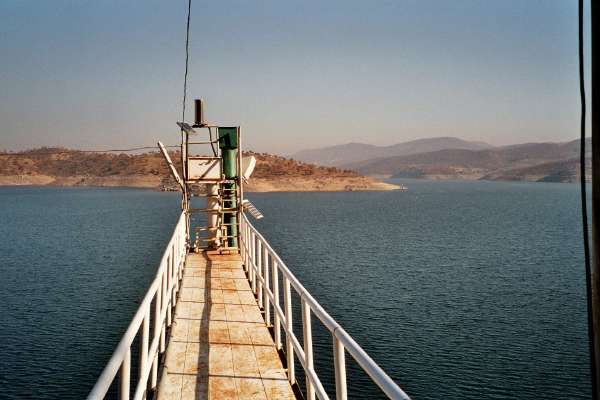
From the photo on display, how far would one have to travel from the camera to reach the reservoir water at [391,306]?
53.5 ft

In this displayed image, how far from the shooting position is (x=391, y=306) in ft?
78.0

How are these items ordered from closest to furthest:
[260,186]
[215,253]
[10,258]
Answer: [215,253] < [10,258] < [260,186]

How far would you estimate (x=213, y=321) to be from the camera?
29.2 feet

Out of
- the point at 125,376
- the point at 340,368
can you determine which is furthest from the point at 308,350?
the point at 125,376

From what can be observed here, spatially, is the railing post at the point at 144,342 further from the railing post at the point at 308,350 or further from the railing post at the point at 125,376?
the railing post at the point at 308,350

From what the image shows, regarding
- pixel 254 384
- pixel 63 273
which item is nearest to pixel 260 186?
pixel 63 273

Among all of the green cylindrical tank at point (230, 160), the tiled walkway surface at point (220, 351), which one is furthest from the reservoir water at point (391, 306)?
the tiled walkway surface at point (220, 351)

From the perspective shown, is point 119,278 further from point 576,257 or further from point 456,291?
point 576,257

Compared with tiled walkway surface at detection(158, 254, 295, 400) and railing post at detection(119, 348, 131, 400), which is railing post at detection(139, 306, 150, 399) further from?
railing post at detection(119, 348, 131, 400)

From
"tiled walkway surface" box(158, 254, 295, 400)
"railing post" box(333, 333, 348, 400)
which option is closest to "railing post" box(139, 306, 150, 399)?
"tiled walkway surface" box(158, 254, 295, 400)

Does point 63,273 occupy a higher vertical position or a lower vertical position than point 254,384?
lower

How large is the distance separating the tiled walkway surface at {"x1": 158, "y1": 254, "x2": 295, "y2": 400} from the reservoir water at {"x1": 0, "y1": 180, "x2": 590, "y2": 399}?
259 inches

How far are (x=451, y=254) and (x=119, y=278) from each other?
22802mm

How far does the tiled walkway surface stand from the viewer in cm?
613
